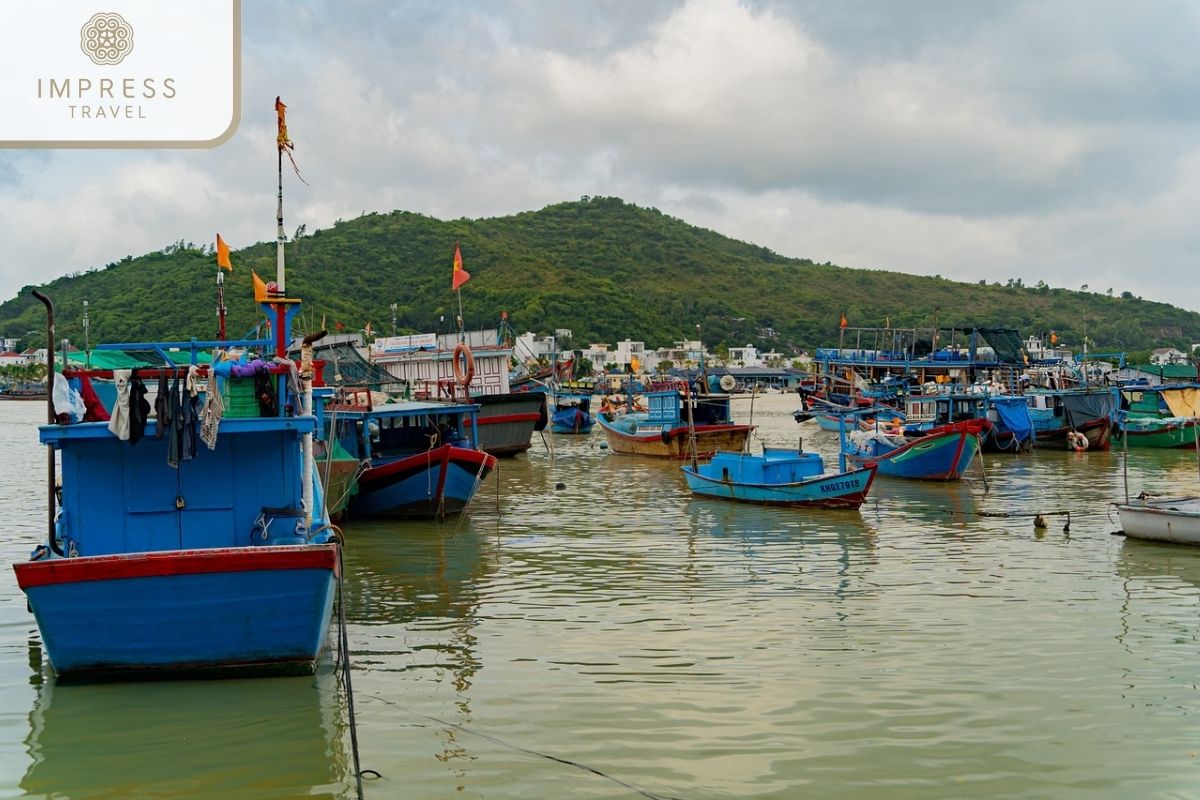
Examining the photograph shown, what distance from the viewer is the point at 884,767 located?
8.43 metres

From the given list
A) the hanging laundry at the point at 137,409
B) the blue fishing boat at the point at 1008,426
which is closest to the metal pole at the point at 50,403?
the hanging laundry at the point at 137,409

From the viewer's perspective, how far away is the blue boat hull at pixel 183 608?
9.79 metres

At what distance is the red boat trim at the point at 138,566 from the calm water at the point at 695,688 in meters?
1.19

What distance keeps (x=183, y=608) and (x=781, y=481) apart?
17218 mm

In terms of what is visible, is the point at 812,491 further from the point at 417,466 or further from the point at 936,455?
the point at 417,466

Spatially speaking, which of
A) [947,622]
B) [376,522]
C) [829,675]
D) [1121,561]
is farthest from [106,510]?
[1121,561]

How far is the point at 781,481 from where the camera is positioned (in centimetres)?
2517

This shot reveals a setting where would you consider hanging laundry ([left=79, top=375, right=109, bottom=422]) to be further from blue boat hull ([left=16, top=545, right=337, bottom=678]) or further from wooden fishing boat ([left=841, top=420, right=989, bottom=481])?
wooden fishing boat ([left=841, top=420, right=989, bottom=481])

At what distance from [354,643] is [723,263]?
167420mm

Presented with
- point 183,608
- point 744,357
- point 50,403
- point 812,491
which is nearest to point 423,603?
point 183,608

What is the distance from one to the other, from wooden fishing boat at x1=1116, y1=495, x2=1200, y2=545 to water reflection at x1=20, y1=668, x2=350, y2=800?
14728mm

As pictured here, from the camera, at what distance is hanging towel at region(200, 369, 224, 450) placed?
10.5 meters

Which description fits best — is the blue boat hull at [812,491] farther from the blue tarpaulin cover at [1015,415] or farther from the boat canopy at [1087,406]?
the boat canopy at [1087,406]

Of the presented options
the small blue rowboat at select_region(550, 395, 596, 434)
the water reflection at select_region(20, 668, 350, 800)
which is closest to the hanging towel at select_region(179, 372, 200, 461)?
the water reflection at select_region(20, 668, 350, 800)
